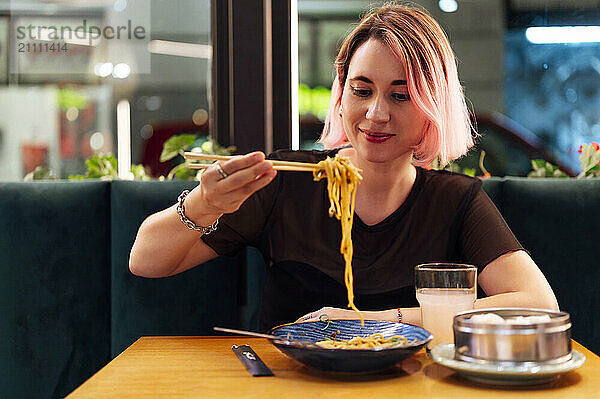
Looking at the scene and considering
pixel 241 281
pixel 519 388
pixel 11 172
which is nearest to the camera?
pixel 519 388

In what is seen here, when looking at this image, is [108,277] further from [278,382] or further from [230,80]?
[278,382]

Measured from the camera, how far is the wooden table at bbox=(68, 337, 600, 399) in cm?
108

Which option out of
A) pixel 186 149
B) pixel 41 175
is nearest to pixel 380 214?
pixel 186 149

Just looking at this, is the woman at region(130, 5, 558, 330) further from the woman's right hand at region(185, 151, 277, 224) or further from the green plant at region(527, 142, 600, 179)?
the green plant at region(527, 142, 600, 179)

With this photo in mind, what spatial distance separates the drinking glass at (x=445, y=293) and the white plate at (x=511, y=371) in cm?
22

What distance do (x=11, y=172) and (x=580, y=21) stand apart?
2.24m

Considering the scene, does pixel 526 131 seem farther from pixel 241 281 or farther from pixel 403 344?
pixel 403 344

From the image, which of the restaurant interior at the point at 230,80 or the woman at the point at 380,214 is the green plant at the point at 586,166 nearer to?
the restaurant interior at the point at 230,80

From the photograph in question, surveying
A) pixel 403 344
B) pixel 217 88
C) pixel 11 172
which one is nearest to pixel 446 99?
pixel 403 344

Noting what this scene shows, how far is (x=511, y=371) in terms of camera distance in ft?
3.53

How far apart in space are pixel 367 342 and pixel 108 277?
1.10 metres

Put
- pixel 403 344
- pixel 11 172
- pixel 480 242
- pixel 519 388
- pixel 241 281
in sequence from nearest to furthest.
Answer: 1. pixel 519 388
2. pixel 403 344
3. pixel 480 242
4. pixel 241 281
5. pixel 11 172

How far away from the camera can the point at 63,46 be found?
8.63 ft

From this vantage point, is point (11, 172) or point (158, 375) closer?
point (158, 375)
